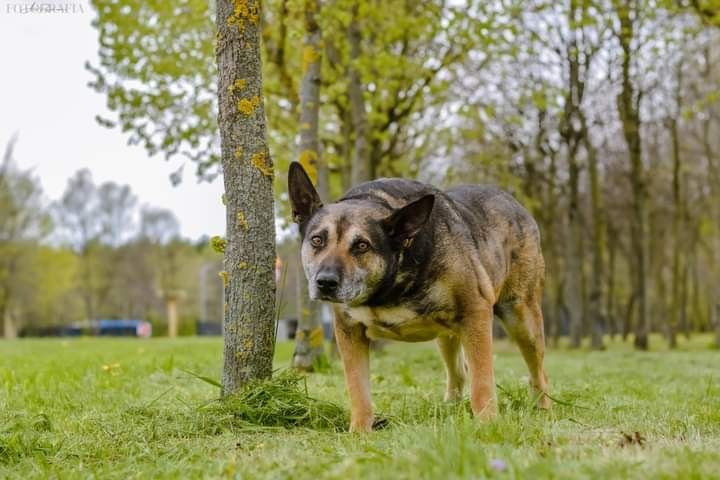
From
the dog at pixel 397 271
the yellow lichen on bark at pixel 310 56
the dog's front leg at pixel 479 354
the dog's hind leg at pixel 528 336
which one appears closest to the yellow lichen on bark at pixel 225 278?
the dog at pixel 397 271

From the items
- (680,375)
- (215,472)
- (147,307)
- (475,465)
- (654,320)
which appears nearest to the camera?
(475,465)

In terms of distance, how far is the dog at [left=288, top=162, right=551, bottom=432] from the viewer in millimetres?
5266

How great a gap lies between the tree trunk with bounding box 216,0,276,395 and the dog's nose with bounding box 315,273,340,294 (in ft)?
3.70

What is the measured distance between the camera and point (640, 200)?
25.2 metres

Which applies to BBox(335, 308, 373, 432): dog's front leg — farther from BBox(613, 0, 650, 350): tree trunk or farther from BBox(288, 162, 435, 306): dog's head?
BBox(613, 0, 650, 350): tree trunk

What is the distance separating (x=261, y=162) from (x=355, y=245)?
1364 mm

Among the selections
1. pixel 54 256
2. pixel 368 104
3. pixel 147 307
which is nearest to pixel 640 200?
pixel 368 104

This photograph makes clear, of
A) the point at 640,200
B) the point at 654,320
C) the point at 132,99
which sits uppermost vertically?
the point at 132,99

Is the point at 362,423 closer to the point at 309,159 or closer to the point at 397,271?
the point at 397,271

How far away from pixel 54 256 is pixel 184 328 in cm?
1216

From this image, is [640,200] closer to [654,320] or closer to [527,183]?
[527,183]

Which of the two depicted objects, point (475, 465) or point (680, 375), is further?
point (680, 375)

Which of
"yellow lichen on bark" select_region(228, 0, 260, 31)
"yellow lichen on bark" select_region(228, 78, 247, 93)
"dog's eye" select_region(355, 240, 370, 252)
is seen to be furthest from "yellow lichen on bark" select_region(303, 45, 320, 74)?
"dog's eye" select_region(355, 240, 370, 252)

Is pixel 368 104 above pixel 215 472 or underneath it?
above
